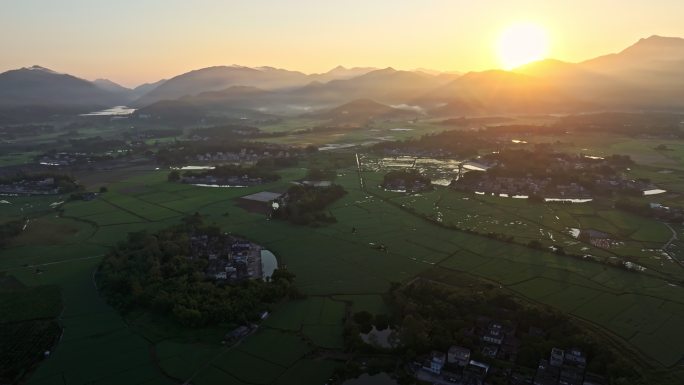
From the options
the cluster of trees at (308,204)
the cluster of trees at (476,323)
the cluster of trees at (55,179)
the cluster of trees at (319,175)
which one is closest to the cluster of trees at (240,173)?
the cluster of trees at (319,175)

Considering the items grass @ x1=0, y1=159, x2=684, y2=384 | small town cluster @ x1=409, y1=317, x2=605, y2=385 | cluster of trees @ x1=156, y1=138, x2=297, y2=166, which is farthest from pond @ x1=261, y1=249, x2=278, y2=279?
cluster of trees @ x1=156, y1=138, x2=297, y2=166

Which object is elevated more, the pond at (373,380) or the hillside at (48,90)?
the hillside at (48,90)

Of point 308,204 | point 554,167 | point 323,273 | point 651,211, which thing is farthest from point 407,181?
point 323,273

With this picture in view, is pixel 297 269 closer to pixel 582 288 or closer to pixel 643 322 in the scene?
pixel 582 288

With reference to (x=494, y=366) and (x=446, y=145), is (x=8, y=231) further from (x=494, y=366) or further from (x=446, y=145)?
(x=446, y=145)

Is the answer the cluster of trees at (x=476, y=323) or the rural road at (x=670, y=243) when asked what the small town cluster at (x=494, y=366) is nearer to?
the cluster of trees at (x=476, y=323)
